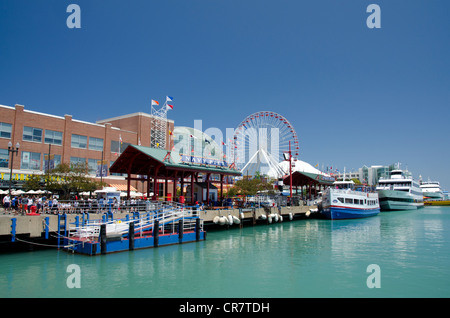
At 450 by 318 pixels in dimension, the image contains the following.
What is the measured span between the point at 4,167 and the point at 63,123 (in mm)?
12324

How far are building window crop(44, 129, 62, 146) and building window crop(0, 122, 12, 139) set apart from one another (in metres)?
5.43

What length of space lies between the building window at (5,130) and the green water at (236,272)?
35.2 m

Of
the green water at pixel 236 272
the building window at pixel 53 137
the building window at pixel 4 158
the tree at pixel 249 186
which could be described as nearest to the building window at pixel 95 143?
the building window at pixel 53 137

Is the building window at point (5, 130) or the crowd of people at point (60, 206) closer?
the crowd of people at point (60, 206)

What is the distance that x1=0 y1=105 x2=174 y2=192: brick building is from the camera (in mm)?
51000

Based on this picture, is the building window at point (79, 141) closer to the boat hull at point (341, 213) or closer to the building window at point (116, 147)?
the building window at point (116, 147)

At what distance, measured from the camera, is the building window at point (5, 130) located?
5084 centimetres

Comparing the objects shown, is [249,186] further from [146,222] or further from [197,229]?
[146,222]

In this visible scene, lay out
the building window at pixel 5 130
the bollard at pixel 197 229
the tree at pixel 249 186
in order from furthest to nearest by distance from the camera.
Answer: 1. the tree at pixel 249 186
2. the building window at pixel 5 130
3. the bollard at pixel 197 229

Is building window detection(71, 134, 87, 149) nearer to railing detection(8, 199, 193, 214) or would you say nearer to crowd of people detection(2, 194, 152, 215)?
crowd of people detection(2, 194, 152, 215)

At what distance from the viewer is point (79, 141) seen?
6081 centimetres

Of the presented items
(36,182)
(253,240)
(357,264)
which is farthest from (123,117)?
(357,264)

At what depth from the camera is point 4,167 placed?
164 feet
